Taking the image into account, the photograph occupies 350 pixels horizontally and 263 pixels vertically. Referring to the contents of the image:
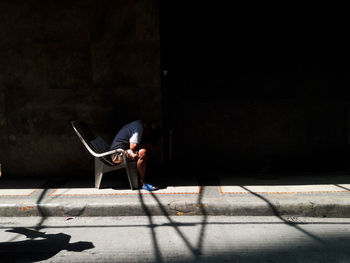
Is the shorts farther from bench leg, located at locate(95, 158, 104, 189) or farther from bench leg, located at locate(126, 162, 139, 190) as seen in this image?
bench leg, located at locate(95, 158, 104, 189)

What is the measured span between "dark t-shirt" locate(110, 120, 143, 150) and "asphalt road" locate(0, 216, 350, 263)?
138 cm

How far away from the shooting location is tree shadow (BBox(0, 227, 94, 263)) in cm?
350

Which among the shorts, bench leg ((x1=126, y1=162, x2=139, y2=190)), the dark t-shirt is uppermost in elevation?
the dark t-shirt

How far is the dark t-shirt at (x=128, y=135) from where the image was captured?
18.3ft

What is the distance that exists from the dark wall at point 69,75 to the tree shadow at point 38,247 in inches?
97.4

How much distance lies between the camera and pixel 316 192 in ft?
17.0

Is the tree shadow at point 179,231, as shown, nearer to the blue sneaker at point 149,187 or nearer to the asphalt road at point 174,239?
the asphalt road at point 174,239

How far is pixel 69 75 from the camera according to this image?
6312 mm

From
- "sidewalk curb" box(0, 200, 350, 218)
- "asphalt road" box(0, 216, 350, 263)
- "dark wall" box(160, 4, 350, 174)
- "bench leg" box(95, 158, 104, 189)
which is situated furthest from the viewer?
"dark wall" box(160, 4, 350, 174)

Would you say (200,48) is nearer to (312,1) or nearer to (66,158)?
(312,1)

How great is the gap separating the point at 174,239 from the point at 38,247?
150cm

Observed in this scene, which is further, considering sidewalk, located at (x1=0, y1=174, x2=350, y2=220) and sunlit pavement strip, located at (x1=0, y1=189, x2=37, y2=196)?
sunlit pavement strip, located at (x1=0, y1=189, x2=37, y2=196)

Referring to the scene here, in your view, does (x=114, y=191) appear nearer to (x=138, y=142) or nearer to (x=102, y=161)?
(x=102, y=161)

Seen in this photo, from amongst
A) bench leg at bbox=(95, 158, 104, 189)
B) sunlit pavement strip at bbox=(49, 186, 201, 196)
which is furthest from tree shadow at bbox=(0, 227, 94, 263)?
bench leg at bbox=(95, 158, 104, 189)
